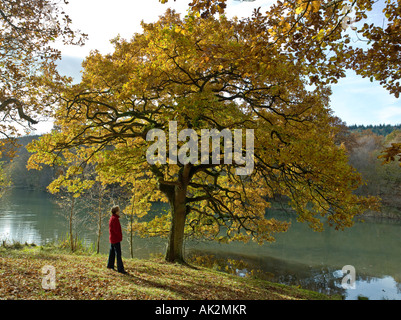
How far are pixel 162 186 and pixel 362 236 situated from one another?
78.1 feet

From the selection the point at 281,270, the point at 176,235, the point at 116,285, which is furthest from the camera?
the point at 281,270

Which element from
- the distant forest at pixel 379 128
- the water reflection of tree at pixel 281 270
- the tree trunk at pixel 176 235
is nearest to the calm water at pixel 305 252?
the water reflection of tree at pixel 281 270

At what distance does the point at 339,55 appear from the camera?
4.75m

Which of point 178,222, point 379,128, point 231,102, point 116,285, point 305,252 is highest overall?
point 379,128

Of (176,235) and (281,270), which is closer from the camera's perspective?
(176,235)

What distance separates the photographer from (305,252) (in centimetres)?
1997

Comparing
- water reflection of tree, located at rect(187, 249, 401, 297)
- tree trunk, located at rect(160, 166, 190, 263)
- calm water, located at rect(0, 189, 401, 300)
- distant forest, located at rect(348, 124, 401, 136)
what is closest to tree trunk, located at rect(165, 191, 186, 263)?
tree trunk, located at rect(160, 166, 190, 263)

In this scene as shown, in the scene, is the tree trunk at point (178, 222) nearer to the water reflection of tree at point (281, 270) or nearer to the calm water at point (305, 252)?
the calm water at point (305, 252)

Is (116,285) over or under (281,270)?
over

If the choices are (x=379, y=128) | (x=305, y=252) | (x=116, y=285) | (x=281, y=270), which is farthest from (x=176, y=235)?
(x=379, y=128)

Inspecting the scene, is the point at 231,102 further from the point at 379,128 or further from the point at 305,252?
the point at 379,128

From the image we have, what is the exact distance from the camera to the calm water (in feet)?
45.7

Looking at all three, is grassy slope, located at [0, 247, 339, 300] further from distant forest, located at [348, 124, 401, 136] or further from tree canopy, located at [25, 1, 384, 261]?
distant forest, located at [348, 124, 401, 136]

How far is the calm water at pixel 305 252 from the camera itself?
13.9m
